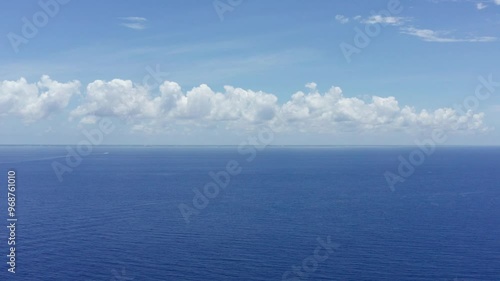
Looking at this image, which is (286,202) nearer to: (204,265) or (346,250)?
(346,250)

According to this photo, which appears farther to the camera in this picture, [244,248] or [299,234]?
[299,234]

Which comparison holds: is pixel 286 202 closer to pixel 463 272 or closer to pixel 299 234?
pixel 299 234

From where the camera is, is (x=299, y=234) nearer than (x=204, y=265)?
No

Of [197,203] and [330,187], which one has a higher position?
[330,187]

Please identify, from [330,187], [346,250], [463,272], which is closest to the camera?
[463,272]

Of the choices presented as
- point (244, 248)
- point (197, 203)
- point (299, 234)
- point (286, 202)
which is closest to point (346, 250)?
point (299, 234)

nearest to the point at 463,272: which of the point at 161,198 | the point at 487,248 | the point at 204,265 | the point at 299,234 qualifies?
the point at 487,248


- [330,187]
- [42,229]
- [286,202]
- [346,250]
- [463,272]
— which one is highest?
[330,187]

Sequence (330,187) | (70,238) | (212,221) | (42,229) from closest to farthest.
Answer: (70,238) → (42,229) → (212,221) → (330,187)

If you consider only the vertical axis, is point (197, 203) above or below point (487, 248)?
above
